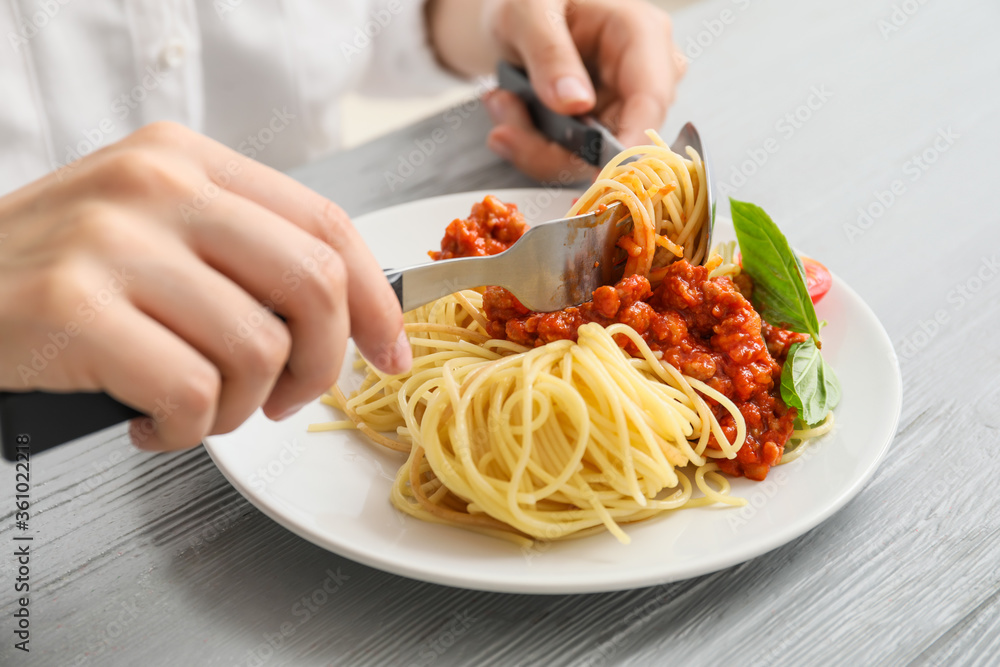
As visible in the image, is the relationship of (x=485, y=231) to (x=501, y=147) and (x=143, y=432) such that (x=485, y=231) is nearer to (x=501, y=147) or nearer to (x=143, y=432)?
(x=501, y=147)

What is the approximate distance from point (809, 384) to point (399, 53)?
2640 millimetres

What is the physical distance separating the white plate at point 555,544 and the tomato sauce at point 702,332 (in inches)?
5.4

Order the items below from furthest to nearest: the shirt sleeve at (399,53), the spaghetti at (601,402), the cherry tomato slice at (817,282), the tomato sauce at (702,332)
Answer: the shirt sleeve at (399,53) → the cherry tomato slice at (817,282) → the tomato sauce at (702,332) → the spaghetti at (601,402)

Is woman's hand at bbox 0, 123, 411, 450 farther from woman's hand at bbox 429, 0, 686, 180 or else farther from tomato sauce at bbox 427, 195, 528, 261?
woman's hand at bbox 429, 0, 686, 180

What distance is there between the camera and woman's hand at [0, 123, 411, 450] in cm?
104

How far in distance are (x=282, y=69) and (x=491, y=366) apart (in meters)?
2.07

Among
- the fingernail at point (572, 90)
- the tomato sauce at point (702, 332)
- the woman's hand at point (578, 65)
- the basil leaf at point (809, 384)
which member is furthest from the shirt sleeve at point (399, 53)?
the basil leaf at point (809, 384)

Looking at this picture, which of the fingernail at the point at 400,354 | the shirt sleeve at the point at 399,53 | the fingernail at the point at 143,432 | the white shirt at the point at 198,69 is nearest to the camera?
the fingernail at the point at 143,432

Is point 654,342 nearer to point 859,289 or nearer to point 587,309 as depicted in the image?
point 587,309

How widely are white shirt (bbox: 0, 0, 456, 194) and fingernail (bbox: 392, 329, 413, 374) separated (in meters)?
2.05

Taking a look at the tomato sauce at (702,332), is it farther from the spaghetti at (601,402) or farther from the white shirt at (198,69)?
the white shirt at (198,69)

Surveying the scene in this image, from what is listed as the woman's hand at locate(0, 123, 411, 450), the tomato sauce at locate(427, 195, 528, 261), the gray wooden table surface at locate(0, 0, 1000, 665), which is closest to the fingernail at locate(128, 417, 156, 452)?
the woman's hand at locate(0, 123, 411, 450)

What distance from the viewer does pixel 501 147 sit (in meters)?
3.07

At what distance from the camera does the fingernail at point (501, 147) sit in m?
3.05
